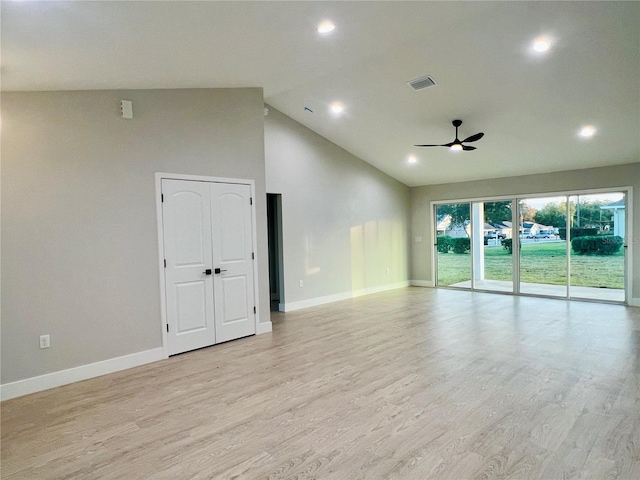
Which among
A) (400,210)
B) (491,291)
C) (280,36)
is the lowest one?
(491,291)

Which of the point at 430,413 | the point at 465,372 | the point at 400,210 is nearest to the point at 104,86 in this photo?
the point at 430,413

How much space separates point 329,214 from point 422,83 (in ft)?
10.3

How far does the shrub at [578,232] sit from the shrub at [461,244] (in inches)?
73.3

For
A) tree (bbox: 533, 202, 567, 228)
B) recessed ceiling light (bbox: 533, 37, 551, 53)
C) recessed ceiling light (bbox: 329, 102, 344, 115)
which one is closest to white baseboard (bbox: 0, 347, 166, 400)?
recessed ceiling light (bbox: 329, 102, 344, 115)

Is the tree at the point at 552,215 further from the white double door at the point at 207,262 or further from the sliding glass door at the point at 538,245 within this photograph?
the white double door at the point at 207,262

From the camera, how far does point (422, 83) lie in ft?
16.0

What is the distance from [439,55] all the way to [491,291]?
5705 millimetres

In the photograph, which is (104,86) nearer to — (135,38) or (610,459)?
(135,38)

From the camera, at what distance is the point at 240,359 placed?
13.6 feet

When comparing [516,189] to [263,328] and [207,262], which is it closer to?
[263,328]


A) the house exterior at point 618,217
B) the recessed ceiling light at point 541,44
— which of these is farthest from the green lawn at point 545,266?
the recessed ceiling light at point 541,44

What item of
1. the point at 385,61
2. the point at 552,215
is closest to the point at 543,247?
the point at 552,215

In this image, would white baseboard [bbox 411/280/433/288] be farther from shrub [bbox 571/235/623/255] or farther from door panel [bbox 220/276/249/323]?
door panel [bbox 220/276/249/323]

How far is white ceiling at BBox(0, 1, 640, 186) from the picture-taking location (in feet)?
9.23
